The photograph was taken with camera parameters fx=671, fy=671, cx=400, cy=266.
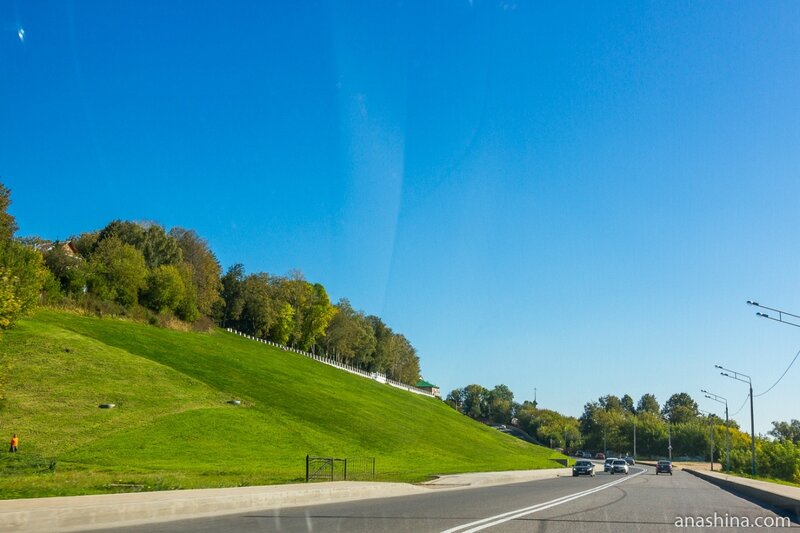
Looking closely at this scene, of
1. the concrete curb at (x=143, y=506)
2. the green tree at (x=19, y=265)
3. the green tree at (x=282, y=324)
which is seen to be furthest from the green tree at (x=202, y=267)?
the concrete curb at (x=143, y=506)

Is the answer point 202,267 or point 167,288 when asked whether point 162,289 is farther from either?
point 202,267

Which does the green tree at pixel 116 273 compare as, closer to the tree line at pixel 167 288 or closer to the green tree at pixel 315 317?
the tree line at pixel 167 288

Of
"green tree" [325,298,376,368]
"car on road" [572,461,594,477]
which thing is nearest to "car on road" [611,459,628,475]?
"car on road" [572,461,594,477]

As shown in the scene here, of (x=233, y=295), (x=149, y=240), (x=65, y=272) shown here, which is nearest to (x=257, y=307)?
(x=233, y=295)

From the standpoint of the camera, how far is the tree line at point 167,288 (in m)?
70.6

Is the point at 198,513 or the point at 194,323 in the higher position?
the point at 194,323

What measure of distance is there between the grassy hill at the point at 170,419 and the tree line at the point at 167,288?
16.7ft

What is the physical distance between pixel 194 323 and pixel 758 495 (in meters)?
89.4

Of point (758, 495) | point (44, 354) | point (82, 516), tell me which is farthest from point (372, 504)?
point (44, 354)

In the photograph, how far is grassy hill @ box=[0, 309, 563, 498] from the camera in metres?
35.6

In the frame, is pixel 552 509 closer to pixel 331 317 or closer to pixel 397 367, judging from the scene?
pixel 331 317

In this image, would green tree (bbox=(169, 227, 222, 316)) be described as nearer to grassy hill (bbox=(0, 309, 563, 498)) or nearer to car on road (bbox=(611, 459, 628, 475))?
grassy hill (bbox=(0, 309, 563, 498))

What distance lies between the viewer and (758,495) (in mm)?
28578

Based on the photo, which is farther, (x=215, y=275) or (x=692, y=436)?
(x=692, y=436)
